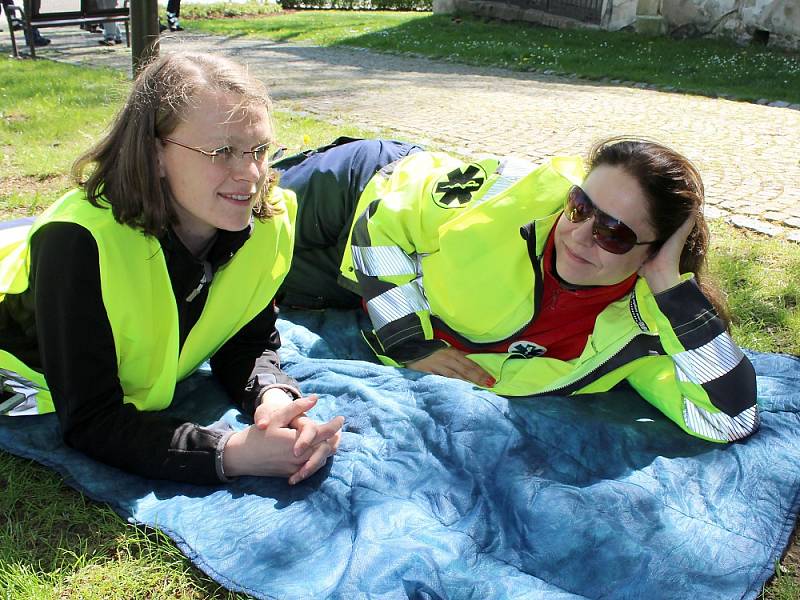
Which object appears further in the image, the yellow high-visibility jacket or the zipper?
the zipper

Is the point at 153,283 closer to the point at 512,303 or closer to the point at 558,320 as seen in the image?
the point at 512,303

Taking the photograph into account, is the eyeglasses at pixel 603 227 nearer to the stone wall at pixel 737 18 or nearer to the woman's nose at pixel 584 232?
the woman's nose at pixel 584 232

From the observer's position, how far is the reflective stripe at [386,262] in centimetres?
321

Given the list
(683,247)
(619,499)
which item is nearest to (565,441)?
(619,499)

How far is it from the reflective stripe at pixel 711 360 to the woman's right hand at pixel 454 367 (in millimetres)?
782

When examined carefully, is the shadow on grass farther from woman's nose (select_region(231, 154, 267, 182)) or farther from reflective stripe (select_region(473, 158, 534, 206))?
reflective stripe (select_region(473, 158, 534, 206))

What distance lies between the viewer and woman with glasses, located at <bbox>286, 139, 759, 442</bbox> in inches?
108

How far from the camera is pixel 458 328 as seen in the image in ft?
10.4

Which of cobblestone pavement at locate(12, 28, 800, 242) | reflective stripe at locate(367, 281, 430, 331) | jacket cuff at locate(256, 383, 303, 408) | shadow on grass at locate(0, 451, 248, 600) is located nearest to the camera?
shadow on grass at locate(0, 451, 248, 600)

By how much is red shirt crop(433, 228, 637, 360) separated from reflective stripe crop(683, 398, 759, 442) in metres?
0.54

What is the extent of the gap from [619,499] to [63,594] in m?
1.69

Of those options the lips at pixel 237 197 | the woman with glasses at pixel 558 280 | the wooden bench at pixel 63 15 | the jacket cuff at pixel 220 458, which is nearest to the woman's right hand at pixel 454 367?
the woman with glasses at pixel 558 280

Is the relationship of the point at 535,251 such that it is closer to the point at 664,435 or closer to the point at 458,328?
the point at 458,328

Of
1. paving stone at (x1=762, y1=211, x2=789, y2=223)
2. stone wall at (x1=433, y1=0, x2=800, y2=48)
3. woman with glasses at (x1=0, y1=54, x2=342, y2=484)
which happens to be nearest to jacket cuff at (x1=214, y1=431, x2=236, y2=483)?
woman with glasses at (x1=0, y1=54, x2=342, y2=484)
